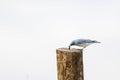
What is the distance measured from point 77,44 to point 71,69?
2.57 feet

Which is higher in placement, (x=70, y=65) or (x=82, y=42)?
(x=82, y=42)

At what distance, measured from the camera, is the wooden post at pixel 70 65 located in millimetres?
3357

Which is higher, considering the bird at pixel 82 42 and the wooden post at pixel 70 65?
the bird at pixel 82 42

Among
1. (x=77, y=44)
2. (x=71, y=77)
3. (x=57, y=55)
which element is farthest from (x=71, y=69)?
(x=77, y=44)

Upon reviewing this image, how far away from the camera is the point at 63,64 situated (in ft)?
11.4

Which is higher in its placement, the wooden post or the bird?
the bird

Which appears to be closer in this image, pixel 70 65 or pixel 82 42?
pixel 70 65

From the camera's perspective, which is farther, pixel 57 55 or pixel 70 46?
pixel 70 46

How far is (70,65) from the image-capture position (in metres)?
3.37

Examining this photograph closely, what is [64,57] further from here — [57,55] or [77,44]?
[77,44]

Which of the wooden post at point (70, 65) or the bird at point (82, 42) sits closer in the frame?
the wooden post at point (70, 65)

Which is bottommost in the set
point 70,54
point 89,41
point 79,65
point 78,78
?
point 78,78

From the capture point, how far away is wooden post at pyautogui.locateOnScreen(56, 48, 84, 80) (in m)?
3.36

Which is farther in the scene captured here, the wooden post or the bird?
the bird
